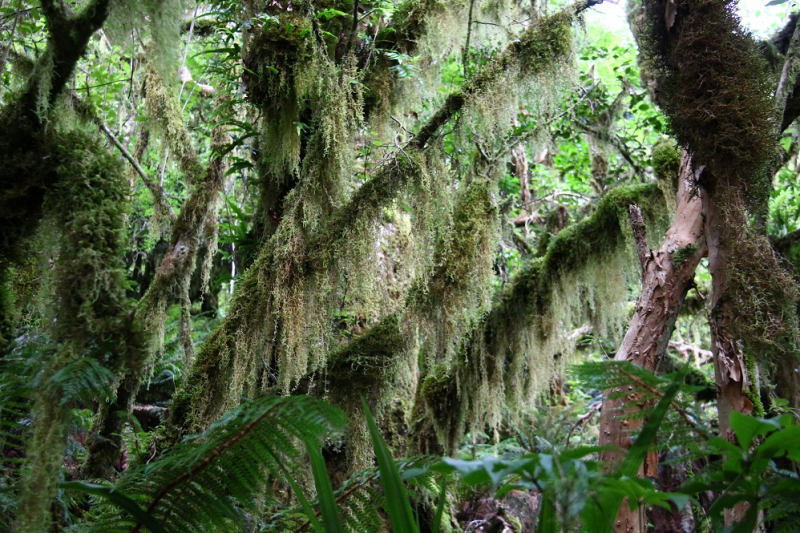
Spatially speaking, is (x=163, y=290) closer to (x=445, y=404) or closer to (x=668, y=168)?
(x=445, y=404)

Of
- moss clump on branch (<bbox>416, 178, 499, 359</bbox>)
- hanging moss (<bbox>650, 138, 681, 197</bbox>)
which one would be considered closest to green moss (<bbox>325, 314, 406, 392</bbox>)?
moss clump on branch (<bbox>416, 178, 499, 359</bbox>)

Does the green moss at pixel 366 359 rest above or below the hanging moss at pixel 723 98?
below

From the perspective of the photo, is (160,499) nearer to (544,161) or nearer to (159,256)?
(159,256)

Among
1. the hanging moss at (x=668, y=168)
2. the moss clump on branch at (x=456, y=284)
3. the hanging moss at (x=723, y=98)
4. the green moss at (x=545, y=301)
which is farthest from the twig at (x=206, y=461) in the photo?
the hanging moss at (x=668, y=168)

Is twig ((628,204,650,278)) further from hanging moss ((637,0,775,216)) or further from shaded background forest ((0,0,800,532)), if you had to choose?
hanging moss ((637,0,775,216))

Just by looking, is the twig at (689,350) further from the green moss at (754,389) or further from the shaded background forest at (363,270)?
the green moss at (754,389)

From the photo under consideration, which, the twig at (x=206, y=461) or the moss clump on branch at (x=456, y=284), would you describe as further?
the moss clump on branch at (x=456, y=284)

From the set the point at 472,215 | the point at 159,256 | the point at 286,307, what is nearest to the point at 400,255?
the point at 472,215

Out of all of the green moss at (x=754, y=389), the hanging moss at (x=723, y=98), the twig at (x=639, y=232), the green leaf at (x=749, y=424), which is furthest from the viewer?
the twig at (x=639, y=232)

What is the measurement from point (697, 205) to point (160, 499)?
3.22m

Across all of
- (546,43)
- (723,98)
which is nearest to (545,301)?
(546,43)

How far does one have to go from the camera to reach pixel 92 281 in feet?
5.15

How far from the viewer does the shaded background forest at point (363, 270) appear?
4.36 ft

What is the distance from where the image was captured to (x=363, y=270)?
3041 mm
